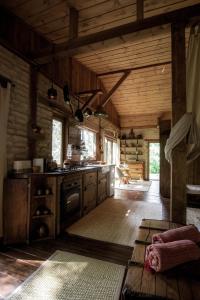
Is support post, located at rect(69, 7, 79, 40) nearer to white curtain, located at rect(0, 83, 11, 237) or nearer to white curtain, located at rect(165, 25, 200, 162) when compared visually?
white curtain, located at rect(0, 83, 11, 237)

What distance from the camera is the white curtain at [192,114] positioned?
212cm

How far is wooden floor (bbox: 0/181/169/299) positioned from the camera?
6.43 feet

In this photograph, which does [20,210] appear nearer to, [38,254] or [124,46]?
[38,254]

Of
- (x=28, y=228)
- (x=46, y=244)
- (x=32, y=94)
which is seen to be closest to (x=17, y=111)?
(x=32, y=94)

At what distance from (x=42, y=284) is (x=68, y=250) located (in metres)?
0.71

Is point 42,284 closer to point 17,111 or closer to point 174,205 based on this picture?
point 174,205

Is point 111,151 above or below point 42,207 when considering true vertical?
above

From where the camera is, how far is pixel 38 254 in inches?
95.2

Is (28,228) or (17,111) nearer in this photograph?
(28,228)

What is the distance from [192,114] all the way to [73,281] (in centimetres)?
226

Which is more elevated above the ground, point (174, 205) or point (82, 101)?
point (82, 101)

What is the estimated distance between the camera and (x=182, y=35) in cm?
229

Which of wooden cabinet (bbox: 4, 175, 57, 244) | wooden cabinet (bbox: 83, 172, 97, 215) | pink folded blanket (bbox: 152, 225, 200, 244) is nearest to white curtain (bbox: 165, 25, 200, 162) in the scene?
pink folded blanket (bbox: 152, 225, 200, 244)

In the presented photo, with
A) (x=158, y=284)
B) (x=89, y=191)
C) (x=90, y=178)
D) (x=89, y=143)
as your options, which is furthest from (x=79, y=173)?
(x=89, y=143)
